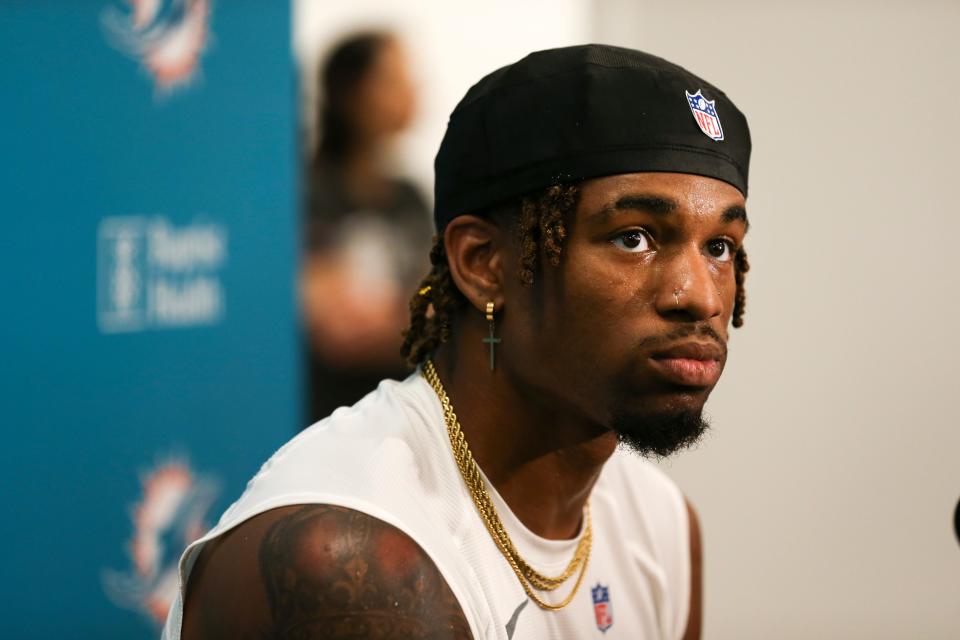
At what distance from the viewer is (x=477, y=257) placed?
2004 millimetres

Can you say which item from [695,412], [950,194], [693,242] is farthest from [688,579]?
[950,194]

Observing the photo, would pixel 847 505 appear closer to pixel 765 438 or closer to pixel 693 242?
pixel 765 438

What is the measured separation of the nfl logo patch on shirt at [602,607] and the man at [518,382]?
0.4 inches

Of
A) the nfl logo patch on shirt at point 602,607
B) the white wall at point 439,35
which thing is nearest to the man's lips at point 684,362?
the nfl logo patch on shirt at point 602,607

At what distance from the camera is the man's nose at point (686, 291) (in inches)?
70.6

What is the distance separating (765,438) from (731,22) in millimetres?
1890

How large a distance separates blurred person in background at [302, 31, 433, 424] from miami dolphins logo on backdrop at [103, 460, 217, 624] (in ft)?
6.75

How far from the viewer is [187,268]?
2738mm

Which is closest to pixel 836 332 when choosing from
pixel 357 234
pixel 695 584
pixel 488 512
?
pixel 357 234

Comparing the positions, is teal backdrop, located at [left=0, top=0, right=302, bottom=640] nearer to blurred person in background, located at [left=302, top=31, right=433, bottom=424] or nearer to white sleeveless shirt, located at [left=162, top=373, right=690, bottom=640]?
white sleeveless shirt, located at [left=162, top=373, right=690, bottom=640]

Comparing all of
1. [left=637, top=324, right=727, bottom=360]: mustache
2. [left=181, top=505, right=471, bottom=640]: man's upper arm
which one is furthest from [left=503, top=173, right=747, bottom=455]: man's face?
[left=181, top=505, right=471, bottom=640]: man's upper arm

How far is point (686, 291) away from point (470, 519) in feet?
1.71

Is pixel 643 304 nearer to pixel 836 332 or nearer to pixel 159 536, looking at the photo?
pixel 159 536

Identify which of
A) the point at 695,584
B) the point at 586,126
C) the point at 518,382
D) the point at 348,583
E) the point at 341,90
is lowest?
the point at 695,584
